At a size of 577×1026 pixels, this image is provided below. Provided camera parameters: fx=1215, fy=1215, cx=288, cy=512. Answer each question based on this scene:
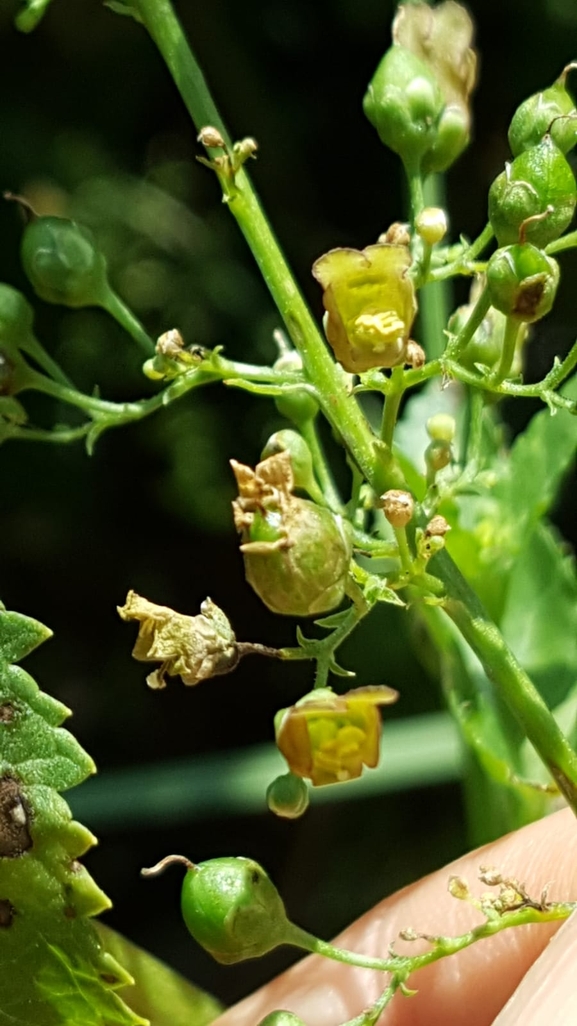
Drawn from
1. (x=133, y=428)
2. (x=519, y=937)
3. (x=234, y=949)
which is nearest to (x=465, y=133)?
(x=234, y=949)

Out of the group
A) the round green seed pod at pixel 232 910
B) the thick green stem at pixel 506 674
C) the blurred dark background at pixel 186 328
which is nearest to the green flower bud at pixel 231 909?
the round green seed pod at pixel 232 910

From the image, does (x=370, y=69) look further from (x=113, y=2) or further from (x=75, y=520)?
(x=113, y=2)

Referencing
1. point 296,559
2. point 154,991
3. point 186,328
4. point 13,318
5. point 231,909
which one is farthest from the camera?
point 186,328

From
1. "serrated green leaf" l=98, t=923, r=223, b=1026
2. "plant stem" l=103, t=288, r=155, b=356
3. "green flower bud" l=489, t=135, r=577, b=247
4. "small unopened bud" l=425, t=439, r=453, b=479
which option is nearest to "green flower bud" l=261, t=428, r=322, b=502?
"small unopened bud" l=425, t=439, r=453, b=479

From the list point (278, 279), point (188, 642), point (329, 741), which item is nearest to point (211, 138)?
point (278, 279)

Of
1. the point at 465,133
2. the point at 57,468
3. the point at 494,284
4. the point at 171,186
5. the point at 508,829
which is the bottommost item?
the point at 508,829

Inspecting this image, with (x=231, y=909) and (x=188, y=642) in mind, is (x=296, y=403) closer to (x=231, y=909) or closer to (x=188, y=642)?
(x=188, y=642)
